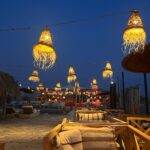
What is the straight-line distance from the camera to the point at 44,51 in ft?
25.9

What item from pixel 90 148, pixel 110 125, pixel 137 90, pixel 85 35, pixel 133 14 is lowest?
pixel 90 148

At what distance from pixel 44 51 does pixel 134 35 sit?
87.5 inches

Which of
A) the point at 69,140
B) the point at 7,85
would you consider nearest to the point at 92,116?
the point at 69,140

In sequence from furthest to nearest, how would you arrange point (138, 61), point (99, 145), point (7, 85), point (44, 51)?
point (7, 85) → point (138, 61) → point (44, 51) → point (99, 145)

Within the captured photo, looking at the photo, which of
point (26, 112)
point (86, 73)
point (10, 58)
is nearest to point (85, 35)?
point (86, 73)

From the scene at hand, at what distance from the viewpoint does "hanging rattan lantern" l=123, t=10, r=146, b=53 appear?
273 inches

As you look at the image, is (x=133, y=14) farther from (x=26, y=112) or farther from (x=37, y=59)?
(x=26, y=112)

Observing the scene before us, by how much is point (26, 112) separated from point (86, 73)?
8634cm

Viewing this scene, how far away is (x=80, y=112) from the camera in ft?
36.9

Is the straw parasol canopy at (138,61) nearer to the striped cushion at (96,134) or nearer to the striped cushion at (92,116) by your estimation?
the striped cushion at (92,116)

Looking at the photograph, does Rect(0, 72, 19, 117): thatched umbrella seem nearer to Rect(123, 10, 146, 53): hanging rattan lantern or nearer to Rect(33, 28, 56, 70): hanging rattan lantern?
Rect(33, 28, 56, 70): hanging rattan lantern

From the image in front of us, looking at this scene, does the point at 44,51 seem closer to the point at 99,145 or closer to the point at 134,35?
the point at 134,35

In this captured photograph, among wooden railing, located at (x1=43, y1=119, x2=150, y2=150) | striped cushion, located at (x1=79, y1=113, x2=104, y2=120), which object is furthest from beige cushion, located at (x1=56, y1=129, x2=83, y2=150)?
striped cushion, located at (x1=79, y1=113, x2=104, y2=120)

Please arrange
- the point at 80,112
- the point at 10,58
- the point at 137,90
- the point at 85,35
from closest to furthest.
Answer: the point at 80,112, the point at 137,90, the point at 85,35, the point at 10,58
